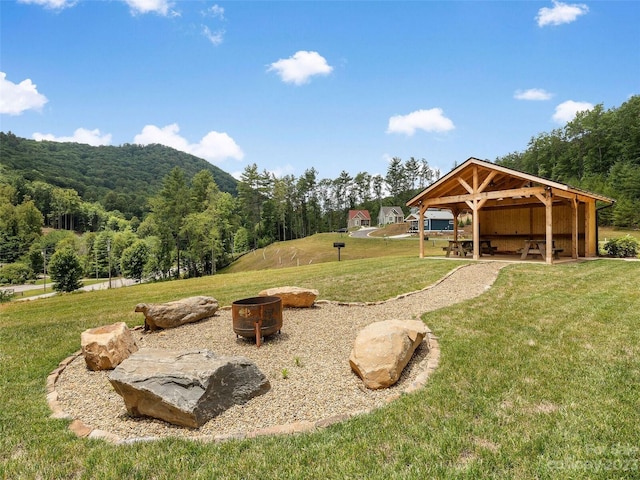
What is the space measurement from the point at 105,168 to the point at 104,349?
446 ft

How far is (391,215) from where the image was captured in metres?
71.2

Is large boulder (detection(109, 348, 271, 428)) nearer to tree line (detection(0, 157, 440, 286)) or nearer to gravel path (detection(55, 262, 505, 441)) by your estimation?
gravel path (detection(55, 262, 505, 441))

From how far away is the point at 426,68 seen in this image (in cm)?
1563

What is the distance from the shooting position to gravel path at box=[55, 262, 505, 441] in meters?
3.38

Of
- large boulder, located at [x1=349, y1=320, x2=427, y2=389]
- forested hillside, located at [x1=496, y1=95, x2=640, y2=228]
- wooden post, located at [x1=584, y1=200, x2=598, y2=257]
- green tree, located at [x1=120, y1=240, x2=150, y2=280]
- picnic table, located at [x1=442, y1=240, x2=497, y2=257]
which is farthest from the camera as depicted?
green tree, located at [x1=120, y1=240, x2=150, y2=280]

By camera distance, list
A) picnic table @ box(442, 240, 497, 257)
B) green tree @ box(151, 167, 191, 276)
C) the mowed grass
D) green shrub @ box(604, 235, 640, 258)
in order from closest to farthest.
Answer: green shrub @ box(604, 235, 640, 258), picnic table @ box(442, 240, 497, 257), the mowed grass, green tree @ box(151, 167, 191, 276)

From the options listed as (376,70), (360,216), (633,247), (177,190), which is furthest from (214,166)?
(633,247)

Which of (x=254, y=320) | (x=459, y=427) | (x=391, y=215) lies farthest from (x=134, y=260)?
(x=459, y=427)

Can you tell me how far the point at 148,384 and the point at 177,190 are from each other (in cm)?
4269

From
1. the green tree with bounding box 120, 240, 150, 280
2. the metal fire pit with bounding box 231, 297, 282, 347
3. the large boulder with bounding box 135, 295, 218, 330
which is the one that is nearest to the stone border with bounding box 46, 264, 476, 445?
the large boulder with bounding box 135, 295, 218, 330

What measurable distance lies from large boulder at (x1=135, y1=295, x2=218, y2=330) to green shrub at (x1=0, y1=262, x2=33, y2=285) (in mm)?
69954

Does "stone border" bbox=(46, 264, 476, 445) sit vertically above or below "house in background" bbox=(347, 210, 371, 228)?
below

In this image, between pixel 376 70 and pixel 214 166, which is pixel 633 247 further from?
pixel 214 166

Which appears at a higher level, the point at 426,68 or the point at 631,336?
the point at 426,68
